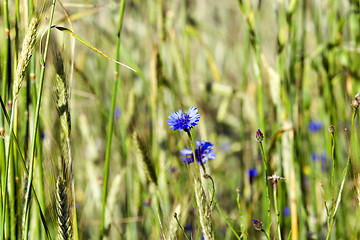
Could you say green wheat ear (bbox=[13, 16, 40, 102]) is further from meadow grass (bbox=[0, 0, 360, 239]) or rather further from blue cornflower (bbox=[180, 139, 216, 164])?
blue cornflower (bbox=[180, 139, 216, 164])

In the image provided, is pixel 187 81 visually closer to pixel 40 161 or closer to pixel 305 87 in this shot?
pixel 305 87

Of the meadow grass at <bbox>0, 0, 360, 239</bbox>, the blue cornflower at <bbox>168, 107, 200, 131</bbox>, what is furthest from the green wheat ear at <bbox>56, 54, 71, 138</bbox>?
the blue cornflower at <bbox>168, 107, 200, 131</bbox>

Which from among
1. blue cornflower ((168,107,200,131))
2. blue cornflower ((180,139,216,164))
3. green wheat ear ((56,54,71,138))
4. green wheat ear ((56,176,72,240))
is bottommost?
green wheat ear ((56,176,72,240))

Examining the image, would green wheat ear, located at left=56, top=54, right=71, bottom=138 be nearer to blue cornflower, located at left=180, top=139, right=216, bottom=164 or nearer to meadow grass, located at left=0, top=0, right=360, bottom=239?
meadow grass, located at left=0, top=0, right=360, bottom=239

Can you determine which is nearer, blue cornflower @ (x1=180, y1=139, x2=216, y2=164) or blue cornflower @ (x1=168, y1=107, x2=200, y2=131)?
blue cornflower @ (x1=168, y1=107, x2=200, y2=131)

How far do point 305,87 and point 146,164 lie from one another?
65 centimetres

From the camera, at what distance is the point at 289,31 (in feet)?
3.34

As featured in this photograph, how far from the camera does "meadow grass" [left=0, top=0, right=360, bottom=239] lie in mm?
657

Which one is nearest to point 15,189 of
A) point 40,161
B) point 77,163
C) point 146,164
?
point 40,161

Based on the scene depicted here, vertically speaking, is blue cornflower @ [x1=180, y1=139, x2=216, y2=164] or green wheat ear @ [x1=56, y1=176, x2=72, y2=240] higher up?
blue cornflower @ [x1=180, y1=139, x2=216, y2=164]

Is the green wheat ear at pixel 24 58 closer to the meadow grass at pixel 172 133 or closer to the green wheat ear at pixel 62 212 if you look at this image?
the meadow grass at pixel 172 133

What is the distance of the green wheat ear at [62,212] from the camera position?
0.64 m

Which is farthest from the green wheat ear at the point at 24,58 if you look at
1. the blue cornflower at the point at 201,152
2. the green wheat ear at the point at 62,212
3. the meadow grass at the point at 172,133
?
the blue cornflower at the point at 201,152

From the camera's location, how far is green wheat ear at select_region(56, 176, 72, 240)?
0.64 meters
